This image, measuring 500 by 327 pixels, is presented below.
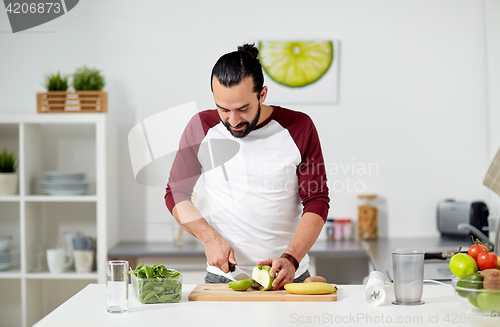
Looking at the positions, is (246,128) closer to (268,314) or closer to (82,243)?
(268,314)

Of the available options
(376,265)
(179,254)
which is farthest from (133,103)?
(376,265)

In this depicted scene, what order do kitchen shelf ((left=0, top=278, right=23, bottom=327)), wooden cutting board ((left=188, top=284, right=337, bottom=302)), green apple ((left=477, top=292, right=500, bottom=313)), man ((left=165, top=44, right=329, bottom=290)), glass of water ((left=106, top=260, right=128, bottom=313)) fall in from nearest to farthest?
green apple ((left=477, top=292, right=500, bottom=313)) < glass of water ((left=106, top=260, right=128, bottom=313)) < wooden cutting board ((left=188, top=284, right=337, bottom=302)) < man ((left=165, top=44, right=329, bottom=290)) < kitchen shelf ((left=0, top=278, right=23, bottom=327))

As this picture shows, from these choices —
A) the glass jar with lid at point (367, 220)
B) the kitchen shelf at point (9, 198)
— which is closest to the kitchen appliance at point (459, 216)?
the glass jar with lid at point (367, 220)

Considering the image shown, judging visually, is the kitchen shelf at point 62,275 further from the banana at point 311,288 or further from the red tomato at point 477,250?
the red tomato at point 477,250

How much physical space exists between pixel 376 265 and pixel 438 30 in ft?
5.59

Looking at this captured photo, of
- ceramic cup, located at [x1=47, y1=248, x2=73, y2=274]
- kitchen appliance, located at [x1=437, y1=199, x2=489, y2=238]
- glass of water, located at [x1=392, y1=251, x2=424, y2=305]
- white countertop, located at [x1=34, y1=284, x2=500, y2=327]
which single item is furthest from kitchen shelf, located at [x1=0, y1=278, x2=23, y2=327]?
kitchen appliance, located at [x1=437, y1=199, x2=489, y2=238]

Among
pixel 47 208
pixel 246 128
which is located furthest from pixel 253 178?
pixel 47 208

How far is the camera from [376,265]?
2.30 metres

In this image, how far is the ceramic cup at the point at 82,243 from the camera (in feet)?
9.39

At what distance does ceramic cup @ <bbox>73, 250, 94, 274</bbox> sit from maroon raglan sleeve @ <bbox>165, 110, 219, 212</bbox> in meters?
1.27

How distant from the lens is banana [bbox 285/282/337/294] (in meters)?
1.40

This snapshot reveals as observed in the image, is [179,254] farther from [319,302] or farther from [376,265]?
[319,302]

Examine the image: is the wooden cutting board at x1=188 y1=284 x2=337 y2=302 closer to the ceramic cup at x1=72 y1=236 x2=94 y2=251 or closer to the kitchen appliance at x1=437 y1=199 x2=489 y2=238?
the ceramic cup at x1=72 y1=236 x2=94 y2=251

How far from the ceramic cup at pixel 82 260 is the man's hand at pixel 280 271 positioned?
5.56 ft
